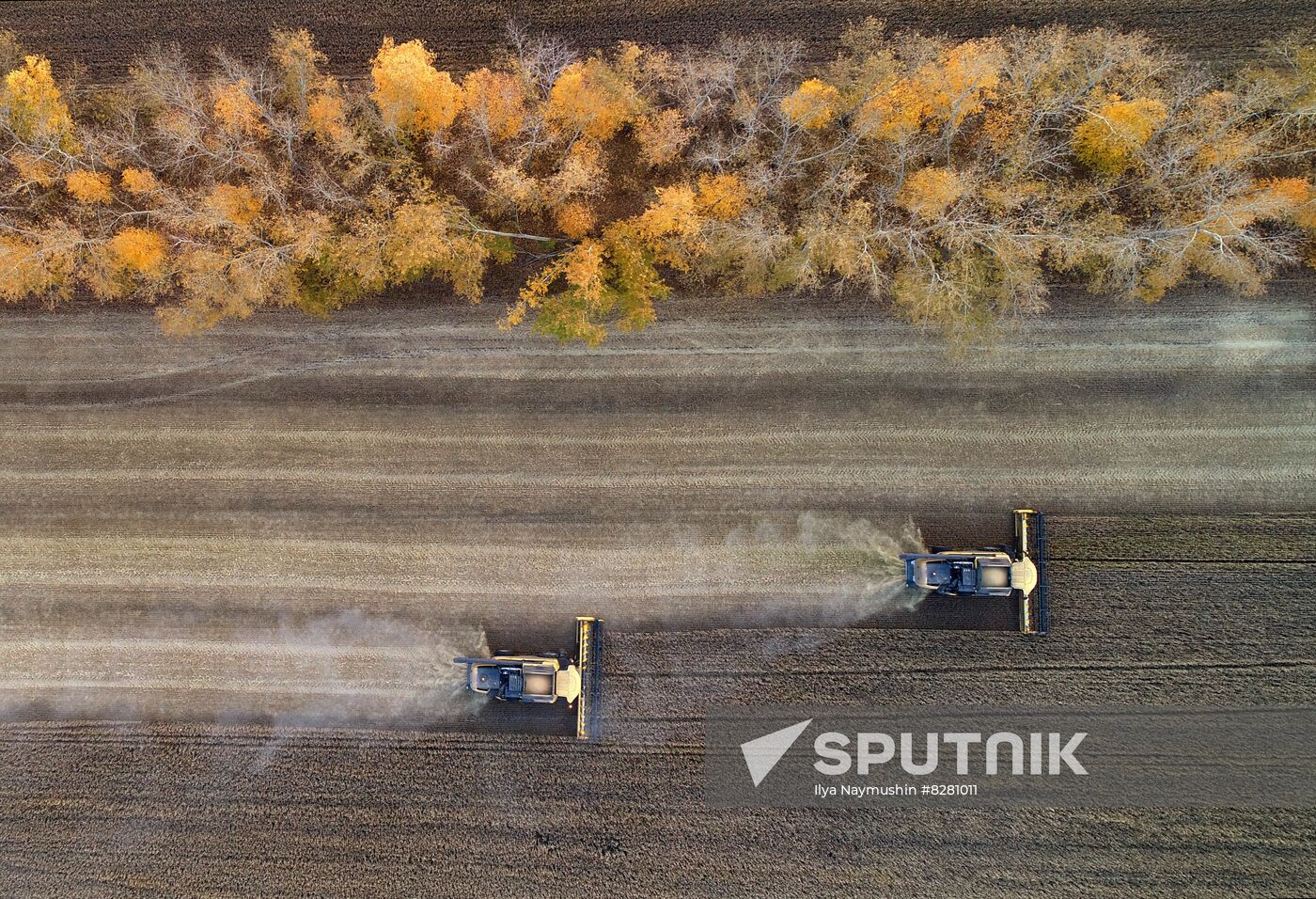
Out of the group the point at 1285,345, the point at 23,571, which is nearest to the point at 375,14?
the point at 23,571

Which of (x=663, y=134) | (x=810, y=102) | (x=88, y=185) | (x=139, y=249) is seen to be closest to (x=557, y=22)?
(x=663, y=134)

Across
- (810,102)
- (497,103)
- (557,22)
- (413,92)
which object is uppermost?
(557,22)

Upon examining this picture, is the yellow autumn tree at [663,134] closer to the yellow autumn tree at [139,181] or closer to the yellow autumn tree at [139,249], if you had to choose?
the yellow autumn tree at [139,181]

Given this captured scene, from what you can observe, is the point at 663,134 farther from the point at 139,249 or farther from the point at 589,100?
the point at 139,249

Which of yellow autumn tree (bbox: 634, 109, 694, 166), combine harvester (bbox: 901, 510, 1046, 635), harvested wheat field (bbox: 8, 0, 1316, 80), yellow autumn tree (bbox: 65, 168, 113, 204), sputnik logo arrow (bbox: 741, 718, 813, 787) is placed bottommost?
sputnik logo arrow (bbox: 741, 718, 813, 787)

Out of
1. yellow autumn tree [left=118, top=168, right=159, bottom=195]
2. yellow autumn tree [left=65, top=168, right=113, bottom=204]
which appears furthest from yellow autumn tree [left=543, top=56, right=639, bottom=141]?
yellow autumn tree [left=65, top=168, right=113, bottom=204]

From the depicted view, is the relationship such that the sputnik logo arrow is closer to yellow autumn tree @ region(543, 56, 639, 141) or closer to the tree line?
the tree line

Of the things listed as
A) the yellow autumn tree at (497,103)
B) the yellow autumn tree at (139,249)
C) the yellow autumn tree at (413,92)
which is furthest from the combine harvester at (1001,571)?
the yellow autumn tree at (139,249)
